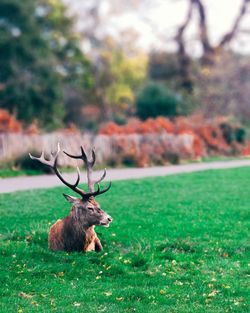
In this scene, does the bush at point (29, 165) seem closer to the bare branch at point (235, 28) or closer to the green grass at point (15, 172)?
the green grass at point (15, 172)

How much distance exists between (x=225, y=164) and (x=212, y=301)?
735 inches

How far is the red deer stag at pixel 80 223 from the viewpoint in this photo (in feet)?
28.6

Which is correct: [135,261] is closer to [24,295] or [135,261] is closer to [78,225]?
[78,225]

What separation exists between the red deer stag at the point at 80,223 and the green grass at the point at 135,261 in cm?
22

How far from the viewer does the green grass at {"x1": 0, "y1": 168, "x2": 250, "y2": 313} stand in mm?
7086

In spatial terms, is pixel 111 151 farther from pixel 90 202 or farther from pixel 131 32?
pixel 131 32

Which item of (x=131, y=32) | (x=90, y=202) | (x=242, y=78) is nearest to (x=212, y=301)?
(x=90, y=202)

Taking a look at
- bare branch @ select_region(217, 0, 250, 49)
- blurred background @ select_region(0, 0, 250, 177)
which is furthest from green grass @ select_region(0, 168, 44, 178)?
bare branch @ select_region(217, 0, 250, 49)

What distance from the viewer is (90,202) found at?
29.0 feet

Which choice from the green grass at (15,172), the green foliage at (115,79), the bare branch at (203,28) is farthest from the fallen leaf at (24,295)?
the green foliage at (115,79)

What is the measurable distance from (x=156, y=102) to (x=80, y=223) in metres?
26.6

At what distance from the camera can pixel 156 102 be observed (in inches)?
1379

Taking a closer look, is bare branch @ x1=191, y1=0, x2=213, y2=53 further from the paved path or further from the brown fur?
the brown fur

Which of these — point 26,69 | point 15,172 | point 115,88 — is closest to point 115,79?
point 115,88
